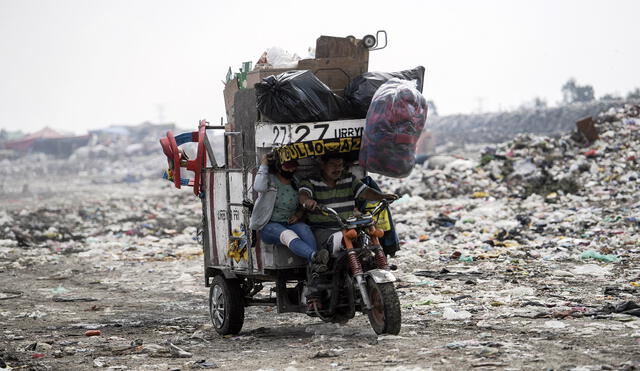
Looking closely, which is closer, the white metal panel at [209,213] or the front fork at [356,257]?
the front fork at [356,257]

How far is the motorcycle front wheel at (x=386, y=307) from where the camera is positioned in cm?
589

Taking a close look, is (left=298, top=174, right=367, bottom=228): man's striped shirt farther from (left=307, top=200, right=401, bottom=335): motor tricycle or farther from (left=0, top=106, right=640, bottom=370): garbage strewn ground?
(left=0, top=106, right=640, bottom=370): garbage strewn ground

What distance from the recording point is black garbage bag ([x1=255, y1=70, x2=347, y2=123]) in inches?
255

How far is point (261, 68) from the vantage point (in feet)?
24.0

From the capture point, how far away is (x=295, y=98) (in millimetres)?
6469

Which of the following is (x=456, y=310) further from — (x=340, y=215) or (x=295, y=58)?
(x=295, y=58)

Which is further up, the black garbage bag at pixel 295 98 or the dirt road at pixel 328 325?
the black garbage bag at pixel 295 98

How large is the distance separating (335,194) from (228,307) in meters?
1.46

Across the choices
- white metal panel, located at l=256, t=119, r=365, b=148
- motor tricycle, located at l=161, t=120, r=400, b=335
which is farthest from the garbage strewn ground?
white metal panel, located at l=256, t=119, r=365, b=148

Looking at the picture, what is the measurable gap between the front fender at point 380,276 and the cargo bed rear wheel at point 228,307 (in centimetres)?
169

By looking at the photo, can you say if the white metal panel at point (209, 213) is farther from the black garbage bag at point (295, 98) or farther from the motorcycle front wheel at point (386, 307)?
the motorcycle front wheel at point (386, 307)

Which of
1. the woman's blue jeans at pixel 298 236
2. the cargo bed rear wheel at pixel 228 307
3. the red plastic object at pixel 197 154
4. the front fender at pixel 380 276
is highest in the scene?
the red plastic object at pixel 197 154

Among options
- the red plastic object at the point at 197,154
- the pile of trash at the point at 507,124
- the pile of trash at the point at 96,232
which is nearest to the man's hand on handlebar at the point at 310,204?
the red plastic object at the point at 197,154

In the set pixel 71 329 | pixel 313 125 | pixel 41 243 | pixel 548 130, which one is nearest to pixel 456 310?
pixel 313 125
